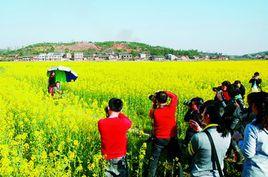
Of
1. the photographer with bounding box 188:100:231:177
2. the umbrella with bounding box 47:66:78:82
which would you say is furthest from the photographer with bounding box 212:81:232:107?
the umbrella with bounding box 47:66:78:82

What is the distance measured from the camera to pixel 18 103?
36.7ft

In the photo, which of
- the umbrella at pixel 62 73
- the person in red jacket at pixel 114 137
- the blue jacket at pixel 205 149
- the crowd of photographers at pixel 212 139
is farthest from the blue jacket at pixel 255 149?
the umbrella at pixel 62 73

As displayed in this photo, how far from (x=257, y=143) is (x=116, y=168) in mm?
2199

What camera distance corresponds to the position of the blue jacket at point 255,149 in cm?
405

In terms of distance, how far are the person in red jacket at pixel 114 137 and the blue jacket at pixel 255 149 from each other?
1837 millimetres

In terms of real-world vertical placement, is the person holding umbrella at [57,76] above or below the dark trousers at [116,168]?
above

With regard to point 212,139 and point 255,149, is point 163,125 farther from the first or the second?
point 255,149

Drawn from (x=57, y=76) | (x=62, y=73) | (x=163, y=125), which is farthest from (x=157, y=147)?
(x=62, y=73)

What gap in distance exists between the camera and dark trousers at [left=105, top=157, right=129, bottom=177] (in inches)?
224

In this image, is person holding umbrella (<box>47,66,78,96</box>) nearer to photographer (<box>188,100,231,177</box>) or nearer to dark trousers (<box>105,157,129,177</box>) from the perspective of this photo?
dark trousers (<box>105,157,129,177</box>)

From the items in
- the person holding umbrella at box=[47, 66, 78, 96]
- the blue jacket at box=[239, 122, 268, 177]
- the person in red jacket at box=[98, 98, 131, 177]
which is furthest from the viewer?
the person holding umbrella at box=[47, 66, 78, 96]

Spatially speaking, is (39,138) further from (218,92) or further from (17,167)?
(218,92)

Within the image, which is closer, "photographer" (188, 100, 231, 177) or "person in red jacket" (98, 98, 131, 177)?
"photographer" (188, 100, 231, 177)

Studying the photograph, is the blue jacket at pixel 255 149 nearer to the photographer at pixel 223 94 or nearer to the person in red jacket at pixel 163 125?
the person in red jacket at pixel 163 125
